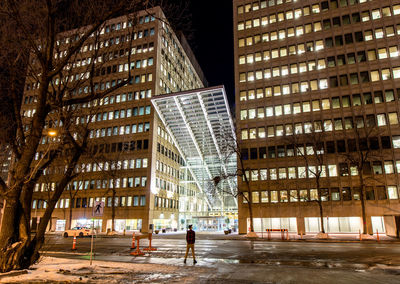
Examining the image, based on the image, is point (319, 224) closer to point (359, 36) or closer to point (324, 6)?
point (359, 36)

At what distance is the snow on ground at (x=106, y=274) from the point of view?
8.59 metres

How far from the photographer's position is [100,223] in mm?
49656

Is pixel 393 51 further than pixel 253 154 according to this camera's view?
No

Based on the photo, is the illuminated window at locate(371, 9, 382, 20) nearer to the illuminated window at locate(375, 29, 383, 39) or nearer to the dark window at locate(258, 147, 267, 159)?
the illuminated window at locate(375, 29, 383, 39)

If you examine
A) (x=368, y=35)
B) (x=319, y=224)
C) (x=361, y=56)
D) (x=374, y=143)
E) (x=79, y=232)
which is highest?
(x=368, y=35)

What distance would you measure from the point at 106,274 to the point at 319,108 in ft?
132

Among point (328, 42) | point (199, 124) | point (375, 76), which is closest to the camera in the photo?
point (375, 76)

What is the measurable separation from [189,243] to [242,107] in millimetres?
35677

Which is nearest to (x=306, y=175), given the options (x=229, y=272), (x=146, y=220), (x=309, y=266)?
(x=146, y=220)

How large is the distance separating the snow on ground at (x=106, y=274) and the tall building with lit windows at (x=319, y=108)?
30358 millimetres

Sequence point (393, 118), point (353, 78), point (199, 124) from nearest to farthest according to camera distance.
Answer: point (393, 118), point (353, 78), point (199, 124)

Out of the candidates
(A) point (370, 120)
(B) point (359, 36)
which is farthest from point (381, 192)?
(B) point (359, 36)

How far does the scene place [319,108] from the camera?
140 ft

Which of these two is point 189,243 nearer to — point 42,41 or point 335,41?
point 42,41
